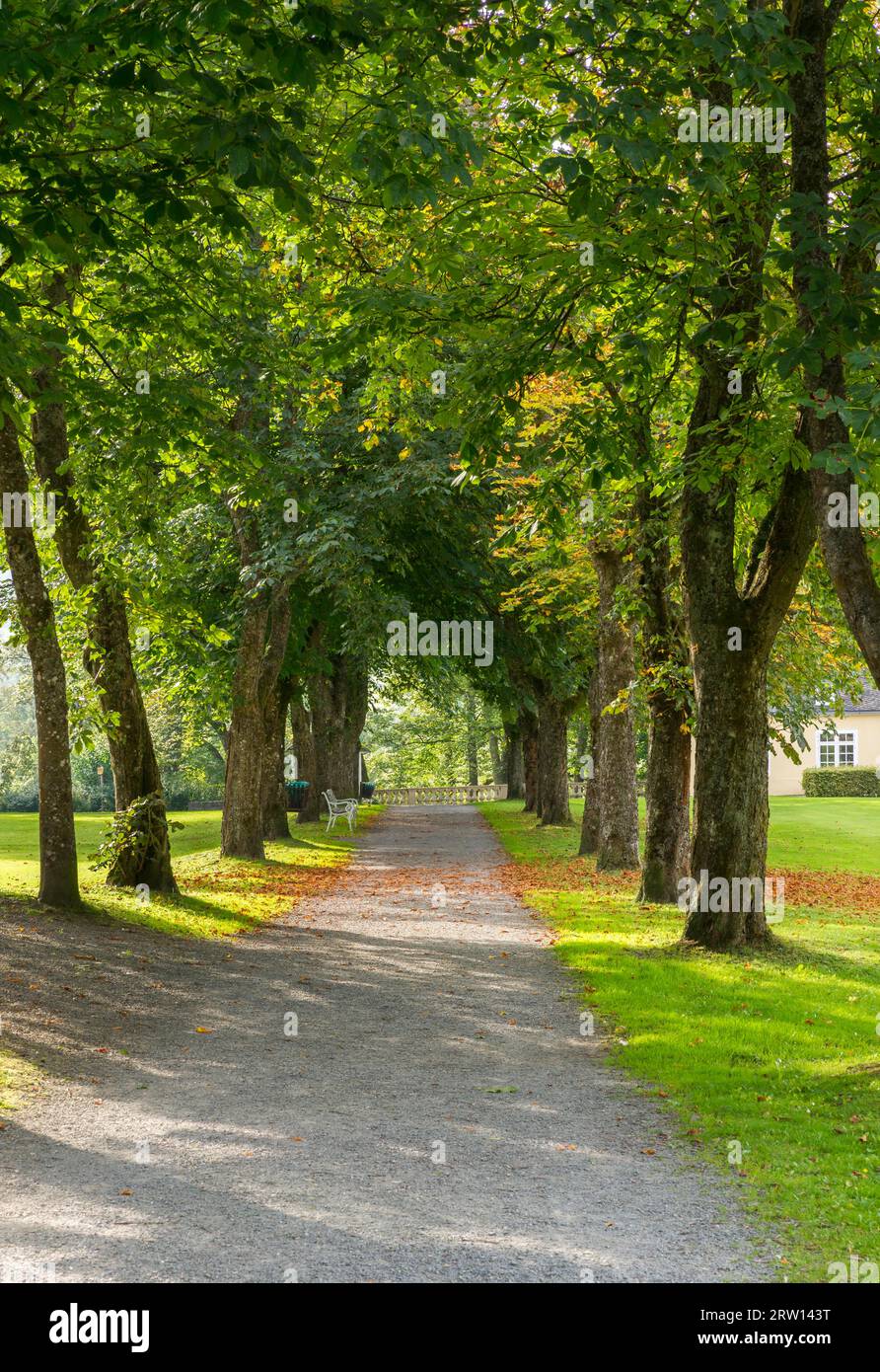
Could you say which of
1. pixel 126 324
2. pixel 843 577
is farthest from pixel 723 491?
pixel 126 324

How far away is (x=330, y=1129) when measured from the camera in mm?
7148

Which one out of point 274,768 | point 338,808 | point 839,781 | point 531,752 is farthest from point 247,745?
point 839,781

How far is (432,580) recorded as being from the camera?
26.9 metres

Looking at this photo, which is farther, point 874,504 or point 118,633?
point 118,633

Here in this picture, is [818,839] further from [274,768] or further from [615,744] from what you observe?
[274,768]

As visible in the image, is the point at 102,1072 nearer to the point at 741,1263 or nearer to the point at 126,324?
the point at 741,1263

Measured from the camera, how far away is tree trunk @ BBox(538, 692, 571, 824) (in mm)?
32763

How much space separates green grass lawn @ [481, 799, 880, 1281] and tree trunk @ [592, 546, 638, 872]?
187 centimetres

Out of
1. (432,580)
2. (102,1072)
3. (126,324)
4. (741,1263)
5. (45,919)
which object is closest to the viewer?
(741,1263)

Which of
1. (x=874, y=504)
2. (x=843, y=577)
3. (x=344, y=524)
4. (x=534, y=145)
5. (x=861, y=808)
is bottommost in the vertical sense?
(x=861, y=808)

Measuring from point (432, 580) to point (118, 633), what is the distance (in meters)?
12.0

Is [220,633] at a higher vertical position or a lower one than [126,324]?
lower

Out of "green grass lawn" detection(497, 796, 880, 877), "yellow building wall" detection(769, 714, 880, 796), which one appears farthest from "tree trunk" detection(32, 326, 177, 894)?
"yellow building wall" detection(769, 714, 880, 796)

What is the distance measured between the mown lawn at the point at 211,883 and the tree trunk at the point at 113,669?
519 mm
